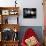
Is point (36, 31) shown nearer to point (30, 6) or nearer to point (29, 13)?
point (29, 13)

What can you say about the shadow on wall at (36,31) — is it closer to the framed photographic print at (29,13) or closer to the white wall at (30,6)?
the white wall at (30,6)

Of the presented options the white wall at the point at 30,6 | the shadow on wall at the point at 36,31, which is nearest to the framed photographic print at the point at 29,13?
the white wall at the point at 30,6

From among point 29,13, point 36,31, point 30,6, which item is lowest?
point 36,31

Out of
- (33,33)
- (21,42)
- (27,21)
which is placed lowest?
(21,42)

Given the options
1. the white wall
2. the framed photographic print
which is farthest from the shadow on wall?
the framed photographic print

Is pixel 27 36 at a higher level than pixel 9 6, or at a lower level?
lower

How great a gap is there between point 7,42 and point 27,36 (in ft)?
2.26

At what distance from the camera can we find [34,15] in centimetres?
522

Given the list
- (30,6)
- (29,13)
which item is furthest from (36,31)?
(30,6)

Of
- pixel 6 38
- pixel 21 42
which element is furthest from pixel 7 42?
pixel 21 42

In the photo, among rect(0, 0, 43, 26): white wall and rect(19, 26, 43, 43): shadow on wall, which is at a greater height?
rect(0, 0, 43, 26): white wall

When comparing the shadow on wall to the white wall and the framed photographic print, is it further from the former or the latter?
the framed photographic print

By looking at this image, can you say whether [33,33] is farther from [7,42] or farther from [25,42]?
[7,42]

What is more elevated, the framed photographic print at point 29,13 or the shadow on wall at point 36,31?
the framed photographic print at point 29,13
